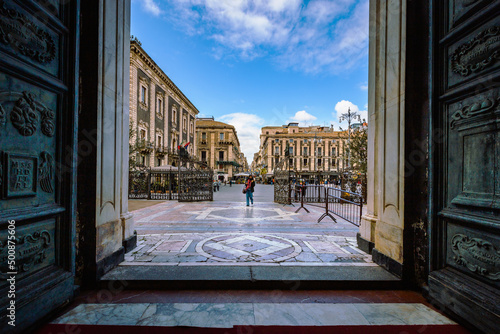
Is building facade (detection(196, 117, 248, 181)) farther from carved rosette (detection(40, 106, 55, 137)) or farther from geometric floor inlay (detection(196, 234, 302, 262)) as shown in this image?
carved rosette (detection(40, 106, 55, 137))

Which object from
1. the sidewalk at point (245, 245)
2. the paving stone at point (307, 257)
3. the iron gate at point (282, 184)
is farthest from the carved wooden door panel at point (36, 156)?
the iron gate at point (282, 184)

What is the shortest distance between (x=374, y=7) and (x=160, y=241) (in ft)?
18.2

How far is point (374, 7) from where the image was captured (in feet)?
11.6

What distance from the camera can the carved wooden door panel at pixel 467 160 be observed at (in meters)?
1.84

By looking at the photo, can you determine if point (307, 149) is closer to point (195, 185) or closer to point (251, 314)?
point (195, 185)

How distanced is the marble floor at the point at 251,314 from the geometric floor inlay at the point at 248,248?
1.06m

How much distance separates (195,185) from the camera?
1220cm

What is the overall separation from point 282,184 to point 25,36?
1013cm

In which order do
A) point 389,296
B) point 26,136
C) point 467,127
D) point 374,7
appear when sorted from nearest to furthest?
point 26,136, point 467,127, point 389,296, point 374,7

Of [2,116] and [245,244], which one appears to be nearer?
[2,116]

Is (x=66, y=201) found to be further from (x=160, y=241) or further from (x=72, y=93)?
(x=160, y=241)

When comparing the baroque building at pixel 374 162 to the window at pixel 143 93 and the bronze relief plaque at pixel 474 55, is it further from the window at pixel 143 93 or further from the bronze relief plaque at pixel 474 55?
the window at pixel 143 93

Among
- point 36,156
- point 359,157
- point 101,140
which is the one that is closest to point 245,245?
point 101,140

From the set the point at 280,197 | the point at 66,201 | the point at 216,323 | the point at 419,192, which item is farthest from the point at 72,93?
the point at 280,197
